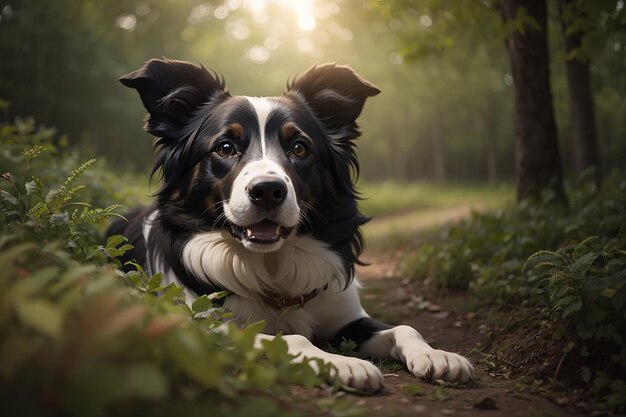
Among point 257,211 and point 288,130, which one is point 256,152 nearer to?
point 288,130

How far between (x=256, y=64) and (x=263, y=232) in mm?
30029

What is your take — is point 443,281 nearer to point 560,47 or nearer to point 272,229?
point 272,229

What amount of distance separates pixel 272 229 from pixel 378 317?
2059 mm

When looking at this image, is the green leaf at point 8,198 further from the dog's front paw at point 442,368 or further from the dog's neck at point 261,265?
the dog's front paw at point 442,368

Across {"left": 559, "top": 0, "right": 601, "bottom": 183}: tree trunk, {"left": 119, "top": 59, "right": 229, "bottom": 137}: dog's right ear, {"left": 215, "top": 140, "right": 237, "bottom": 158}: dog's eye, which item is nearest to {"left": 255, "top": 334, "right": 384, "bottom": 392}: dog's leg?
{"left": 215, "top": 140, "right": 237, "bottom": 158}: dog's eye

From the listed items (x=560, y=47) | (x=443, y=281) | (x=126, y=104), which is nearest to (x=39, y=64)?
(x=126, y=104)

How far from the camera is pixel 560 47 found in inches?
496

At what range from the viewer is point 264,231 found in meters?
3.55

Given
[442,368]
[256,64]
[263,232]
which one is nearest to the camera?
[442,368]

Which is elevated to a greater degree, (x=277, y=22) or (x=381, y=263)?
(x=277, y=22)

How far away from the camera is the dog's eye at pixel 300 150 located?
12.8 ft

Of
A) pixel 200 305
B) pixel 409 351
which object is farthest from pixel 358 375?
pixel 200 305

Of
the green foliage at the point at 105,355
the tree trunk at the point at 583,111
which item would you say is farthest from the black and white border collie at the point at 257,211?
the tree trunk at the point at 583,111

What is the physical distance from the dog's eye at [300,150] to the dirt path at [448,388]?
1.49 m
